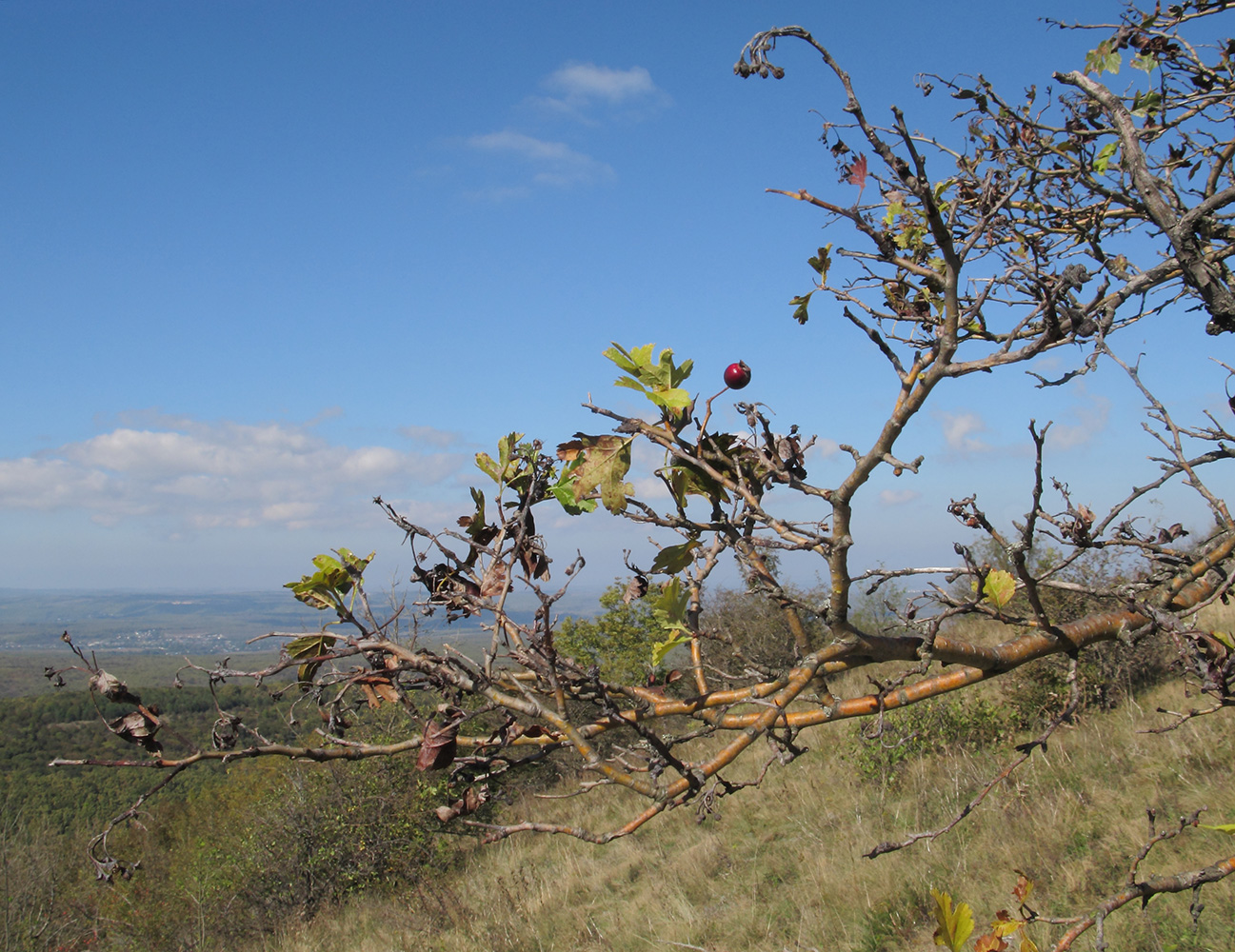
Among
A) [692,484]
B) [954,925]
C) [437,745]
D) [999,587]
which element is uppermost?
[692,484]

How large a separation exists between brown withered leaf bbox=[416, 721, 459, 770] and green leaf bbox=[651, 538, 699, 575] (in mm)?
459

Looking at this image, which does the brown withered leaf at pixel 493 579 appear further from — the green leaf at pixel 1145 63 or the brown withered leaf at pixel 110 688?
the green leaf at pixel 1145 63

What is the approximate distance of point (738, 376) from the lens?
1388mm

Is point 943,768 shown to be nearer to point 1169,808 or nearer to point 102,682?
point 1169,808

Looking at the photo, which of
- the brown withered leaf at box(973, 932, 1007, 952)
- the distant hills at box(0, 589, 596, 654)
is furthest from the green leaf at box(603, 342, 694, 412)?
the distant hills at box(0, 589, 596, 654)

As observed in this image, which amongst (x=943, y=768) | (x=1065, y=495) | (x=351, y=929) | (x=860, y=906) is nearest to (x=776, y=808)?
(x=943, y=768)

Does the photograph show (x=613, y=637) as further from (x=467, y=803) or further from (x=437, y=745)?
(x=437, y=745)

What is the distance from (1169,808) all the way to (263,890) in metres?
14.6

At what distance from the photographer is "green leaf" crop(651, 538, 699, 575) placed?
1.33 meters

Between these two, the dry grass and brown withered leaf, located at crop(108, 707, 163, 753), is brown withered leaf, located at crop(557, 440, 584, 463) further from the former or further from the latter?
the dry grass

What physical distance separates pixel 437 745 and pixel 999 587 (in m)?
1.17

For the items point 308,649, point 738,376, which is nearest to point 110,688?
point 308,649

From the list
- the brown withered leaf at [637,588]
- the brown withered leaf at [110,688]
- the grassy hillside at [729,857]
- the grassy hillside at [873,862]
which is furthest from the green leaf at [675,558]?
the grassy hillside at [873,862]

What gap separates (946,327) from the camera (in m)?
0.97
